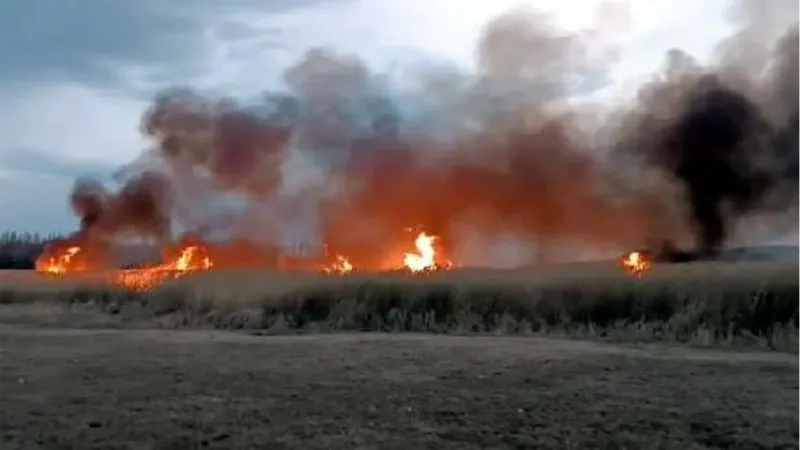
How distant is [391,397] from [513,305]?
47.2ft

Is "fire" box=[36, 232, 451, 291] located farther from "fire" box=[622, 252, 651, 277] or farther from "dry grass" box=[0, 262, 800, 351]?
"fire" box=[622, 252, 651, 277]

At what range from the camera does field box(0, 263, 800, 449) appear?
44.6 feet

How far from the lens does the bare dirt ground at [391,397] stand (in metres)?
13.3

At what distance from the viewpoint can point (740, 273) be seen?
31719mm

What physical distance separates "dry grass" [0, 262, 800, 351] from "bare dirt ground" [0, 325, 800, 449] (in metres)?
4.59

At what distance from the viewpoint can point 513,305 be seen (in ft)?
96.8

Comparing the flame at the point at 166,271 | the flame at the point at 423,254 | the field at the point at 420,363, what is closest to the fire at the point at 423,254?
the flame at the point at 423,254

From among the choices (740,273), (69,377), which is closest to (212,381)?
(69,377)

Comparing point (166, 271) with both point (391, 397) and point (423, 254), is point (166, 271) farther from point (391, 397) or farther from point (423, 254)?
point (391, 397)

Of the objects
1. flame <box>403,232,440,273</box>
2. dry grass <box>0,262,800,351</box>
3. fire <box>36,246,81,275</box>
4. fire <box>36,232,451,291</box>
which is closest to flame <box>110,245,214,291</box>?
fire <box>36,232,451,291</box>

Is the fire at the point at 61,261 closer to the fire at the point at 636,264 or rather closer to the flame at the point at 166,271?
the flame at the point at 166,271

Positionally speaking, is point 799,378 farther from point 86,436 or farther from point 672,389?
point 86,436

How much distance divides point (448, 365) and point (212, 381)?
14.2 feet

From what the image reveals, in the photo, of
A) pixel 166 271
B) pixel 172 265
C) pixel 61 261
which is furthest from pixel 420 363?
pixel 61 261
